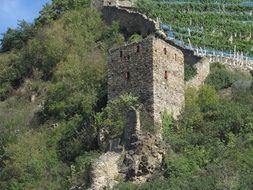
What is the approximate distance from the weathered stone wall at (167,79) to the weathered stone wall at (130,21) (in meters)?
11.4

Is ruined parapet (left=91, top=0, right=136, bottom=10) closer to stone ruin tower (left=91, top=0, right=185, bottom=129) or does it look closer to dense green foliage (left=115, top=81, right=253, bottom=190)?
dense green foliage (left=115, top=81, right=253, bottom=190)

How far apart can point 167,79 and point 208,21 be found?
67.6 ft

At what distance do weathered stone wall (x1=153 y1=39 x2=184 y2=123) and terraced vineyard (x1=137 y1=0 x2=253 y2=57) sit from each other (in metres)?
13.8

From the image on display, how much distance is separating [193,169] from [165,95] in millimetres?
3680

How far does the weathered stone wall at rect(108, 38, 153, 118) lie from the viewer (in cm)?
3378

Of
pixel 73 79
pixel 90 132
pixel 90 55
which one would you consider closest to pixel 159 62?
pixel 90 132

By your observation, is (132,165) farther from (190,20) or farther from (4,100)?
(190,20)

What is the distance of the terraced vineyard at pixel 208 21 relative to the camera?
50.2 metres

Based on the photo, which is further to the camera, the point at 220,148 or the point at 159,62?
the point at 159,62

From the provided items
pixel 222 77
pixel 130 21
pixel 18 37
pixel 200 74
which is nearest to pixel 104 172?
pixel 200 74

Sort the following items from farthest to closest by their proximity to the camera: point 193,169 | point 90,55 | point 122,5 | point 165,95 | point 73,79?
point 122,5 < point 90,55 < point 73,79 < point 165,95 < point 193,169

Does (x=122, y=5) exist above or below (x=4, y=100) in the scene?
above

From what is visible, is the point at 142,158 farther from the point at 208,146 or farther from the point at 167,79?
the point at 167,79

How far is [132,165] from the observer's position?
31562mm
